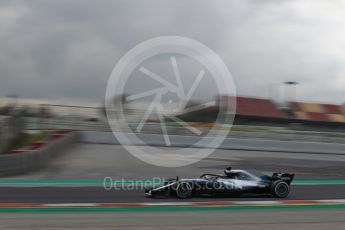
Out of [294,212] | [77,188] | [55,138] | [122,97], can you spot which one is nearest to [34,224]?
[294,212]

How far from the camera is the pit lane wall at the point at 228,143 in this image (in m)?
27.8

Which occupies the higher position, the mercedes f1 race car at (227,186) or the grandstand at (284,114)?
the grandstand at (284,114)

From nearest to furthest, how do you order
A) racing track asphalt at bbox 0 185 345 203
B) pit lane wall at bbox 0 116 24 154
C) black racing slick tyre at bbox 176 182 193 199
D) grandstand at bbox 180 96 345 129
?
racing track asphalt at bbox 0 185 345 203 → black racing slick tyre at bbox 176 182 193 199 → pit lane wall at bbox 0 116 24 154 → grandstand at bbox 180 96 345 129

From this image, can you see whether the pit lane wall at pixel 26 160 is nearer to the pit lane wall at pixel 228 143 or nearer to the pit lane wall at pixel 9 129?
the pit lane wall at pixel 9 129

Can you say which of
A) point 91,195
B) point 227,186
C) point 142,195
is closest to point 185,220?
point 227,186

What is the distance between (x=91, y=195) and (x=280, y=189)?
4528mm

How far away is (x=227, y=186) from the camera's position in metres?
12.0

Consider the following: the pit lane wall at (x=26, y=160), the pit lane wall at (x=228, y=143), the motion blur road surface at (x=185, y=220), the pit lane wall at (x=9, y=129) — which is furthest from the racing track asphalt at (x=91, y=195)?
the pit lane wall at (x=228, y=143)

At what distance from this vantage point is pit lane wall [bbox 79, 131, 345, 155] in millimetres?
27812

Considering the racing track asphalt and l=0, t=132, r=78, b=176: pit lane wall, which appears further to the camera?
l=0, t=132, r=78, b=176: pit lane wall

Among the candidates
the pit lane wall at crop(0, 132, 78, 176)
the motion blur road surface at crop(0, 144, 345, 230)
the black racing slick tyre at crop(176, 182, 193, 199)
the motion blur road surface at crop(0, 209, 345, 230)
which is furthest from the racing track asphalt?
the pit lane wall at crop(0, 132, 78, 176)

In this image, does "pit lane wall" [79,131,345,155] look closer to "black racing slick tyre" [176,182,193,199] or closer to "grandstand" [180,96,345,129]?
"black racing slick tyre" [176,182,193,199]

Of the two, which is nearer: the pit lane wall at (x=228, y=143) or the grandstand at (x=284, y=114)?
the pit lane wall at (x=228, y=143)

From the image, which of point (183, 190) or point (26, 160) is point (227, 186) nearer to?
point (183, 190)
